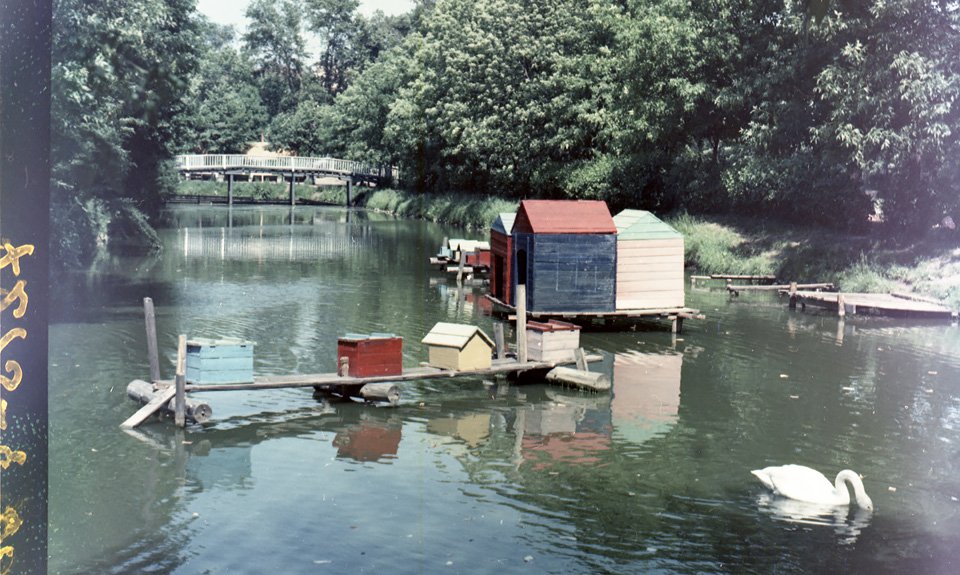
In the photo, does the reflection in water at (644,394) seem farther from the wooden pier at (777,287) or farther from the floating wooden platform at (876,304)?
the wooden pier at (777,287)

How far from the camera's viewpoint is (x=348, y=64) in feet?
302

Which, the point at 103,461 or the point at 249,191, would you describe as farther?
the point at 249,191

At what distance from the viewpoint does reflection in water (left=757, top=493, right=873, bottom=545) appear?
45.5 feet

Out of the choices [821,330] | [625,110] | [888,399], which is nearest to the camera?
[888,399]

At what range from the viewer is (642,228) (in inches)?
1184

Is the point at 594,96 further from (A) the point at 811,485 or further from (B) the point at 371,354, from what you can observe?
(A) the point at 811,485

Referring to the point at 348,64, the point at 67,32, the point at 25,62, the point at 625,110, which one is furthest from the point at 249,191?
the point at 25,62

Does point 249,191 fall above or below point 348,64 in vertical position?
below

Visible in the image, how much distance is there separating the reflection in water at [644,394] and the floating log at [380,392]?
13.5 ft

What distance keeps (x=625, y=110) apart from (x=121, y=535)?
45.1 m

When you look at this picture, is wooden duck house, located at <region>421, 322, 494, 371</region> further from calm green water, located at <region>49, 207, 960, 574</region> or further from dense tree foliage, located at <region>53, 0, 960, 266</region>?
dense tree foliage, located at <region>53, 0, 960, 266</region>

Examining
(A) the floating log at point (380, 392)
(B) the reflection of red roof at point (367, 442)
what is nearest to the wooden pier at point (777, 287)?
(A) the floating log at point (380, 392)

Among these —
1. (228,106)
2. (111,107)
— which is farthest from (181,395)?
(228,106)

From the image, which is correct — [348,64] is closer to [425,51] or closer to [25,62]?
[425,51]
